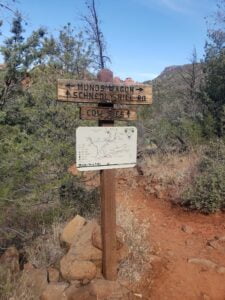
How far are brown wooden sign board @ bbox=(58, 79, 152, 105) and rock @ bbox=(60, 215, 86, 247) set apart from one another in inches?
63.0

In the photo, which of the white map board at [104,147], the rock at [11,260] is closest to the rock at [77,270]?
the rock at [11,260]

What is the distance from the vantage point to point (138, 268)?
15.0 feet

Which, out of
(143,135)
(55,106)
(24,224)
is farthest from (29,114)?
(143,135)

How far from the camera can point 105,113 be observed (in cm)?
415

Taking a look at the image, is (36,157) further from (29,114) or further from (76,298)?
(76,298)

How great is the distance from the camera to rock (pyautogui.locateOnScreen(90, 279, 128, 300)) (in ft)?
13.2

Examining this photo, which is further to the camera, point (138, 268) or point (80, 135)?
point (138, 268)

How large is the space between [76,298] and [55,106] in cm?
418

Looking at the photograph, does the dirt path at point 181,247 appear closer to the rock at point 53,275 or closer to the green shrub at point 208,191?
the green shrub at point 208,191

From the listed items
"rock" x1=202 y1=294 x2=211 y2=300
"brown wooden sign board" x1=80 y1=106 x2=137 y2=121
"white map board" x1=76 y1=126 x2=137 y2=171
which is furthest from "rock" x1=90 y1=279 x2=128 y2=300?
"brown wooden sign board" x1=80 y1=106 x2=137 y2=121

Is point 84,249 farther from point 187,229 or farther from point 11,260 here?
point 187,229

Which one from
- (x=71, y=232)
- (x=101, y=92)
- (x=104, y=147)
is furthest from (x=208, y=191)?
(x=101, y=92)

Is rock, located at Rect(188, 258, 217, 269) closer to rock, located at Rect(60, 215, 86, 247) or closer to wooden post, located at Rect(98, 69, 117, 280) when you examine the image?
wooden post, located at Rect(98, 69, 117, 280)

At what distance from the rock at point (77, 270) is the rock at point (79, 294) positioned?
0.51ft
